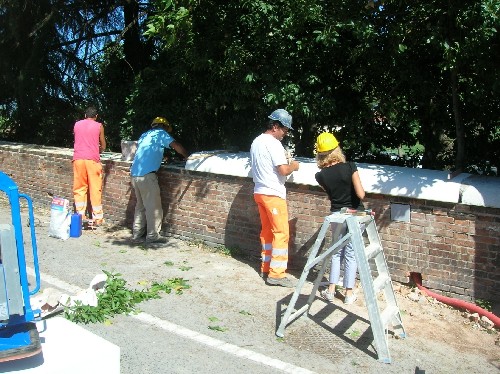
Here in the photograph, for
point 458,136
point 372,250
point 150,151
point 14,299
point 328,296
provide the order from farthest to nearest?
point 150,151, point 458,136, point 328,296, point 372,250, point 14,299

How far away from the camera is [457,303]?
19.2 feet

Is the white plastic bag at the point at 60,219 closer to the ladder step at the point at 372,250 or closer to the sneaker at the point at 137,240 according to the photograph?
the sneaker at the point at 137,240

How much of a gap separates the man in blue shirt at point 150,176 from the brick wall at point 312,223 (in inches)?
8.8

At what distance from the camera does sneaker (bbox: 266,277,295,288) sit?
647 cm

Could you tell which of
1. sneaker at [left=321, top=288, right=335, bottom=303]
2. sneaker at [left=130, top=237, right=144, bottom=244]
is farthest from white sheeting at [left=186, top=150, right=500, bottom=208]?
sneaker at [left=130, top=237, right=144, bottom=244]

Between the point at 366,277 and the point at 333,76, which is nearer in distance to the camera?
the point at 366,277

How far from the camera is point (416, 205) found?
241 inches

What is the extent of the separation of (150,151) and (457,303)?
14.2 feet

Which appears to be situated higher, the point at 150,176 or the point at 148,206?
the point at 150,176

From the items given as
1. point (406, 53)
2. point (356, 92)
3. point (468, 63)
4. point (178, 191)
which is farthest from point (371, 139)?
point (178, 191)

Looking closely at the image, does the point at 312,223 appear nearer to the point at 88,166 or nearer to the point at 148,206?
the point at 148,206

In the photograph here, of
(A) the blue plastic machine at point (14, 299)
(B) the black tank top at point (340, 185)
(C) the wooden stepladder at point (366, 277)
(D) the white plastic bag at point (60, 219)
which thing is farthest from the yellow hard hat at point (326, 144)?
(D) the white plastic bag at point (60, 219)

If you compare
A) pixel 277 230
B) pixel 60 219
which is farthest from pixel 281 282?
pixel 60 219

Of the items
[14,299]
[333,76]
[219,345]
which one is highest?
[333,76]
